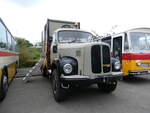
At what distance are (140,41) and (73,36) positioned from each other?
3535 mm

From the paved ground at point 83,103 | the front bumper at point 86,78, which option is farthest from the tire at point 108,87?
the front bumper at point 86,78

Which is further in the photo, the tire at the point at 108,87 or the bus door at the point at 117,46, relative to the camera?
the bus door at the point at 117,46

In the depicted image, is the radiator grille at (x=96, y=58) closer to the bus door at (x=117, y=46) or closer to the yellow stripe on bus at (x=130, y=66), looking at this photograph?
the yellow stripe on bus at (x=130, y=66)

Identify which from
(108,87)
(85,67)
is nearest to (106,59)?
(85,67)

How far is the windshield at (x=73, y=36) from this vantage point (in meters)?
5.01

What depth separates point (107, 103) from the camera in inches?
154

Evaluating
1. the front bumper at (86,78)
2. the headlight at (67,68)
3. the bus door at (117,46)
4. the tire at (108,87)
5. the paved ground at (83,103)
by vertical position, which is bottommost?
the paved ground at (83,103)

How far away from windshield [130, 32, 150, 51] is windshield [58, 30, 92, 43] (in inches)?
93.3

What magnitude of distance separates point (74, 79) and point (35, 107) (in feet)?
4.49

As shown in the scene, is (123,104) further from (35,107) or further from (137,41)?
(137,41)

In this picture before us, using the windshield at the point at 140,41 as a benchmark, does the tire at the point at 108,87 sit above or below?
below

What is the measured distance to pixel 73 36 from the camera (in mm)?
5176

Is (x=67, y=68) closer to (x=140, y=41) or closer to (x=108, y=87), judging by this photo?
(x=108, y=87)

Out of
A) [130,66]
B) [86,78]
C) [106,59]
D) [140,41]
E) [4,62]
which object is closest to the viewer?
[86,78]
